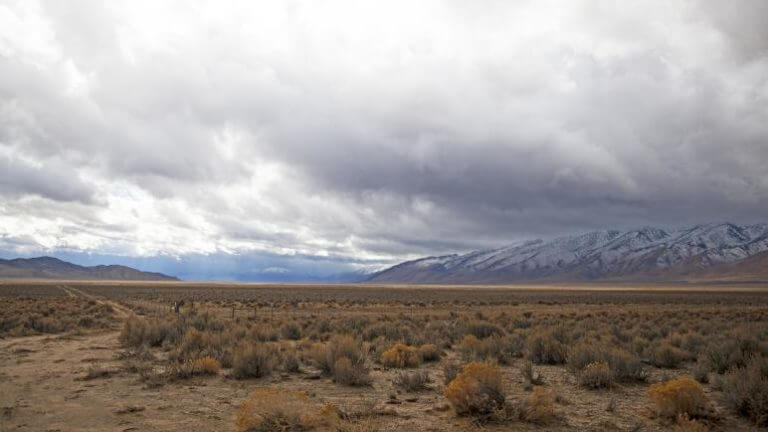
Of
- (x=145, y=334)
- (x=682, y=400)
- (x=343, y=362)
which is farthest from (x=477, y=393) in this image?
(x=145, y=334)

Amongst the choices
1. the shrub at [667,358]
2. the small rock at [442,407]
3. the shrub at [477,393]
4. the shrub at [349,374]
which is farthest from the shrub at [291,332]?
the shrub at [667,358]

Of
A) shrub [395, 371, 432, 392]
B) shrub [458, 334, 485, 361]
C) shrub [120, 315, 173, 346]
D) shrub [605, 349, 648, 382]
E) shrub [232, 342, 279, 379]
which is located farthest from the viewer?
shrub [120, 315, 173, 346]

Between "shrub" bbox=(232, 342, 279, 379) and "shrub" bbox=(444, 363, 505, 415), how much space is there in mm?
5765

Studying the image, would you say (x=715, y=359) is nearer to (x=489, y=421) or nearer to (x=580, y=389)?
(x=580, y=389)

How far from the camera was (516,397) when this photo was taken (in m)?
11.0

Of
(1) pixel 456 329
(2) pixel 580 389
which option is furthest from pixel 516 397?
(1) pixel 456 329

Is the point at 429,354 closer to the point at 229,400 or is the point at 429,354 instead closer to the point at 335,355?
the point at 335,355

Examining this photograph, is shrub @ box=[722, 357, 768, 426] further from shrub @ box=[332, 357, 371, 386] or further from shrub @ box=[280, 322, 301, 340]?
shrub @ box=[280, 322, 301, 340]

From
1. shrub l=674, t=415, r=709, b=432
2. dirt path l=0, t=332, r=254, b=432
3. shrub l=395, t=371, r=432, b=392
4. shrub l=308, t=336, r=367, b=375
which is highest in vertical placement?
shrub l=308, t=336, r=367, b=375

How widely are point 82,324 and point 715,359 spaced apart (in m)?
28.0

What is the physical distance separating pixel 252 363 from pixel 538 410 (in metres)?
7.46

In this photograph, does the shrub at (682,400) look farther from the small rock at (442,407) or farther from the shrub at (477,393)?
the small rock at (442,407)

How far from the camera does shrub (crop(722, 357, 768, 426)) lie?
351 inches

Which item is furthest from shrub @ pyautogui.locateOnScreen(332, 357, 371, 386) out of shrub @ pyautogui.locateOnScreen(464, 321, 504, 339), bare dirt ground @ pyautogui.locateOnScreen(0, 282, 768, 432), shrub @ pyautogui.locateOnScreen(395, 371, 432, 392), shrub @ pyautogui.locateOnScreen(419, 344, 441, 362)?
shrub @ pyautogui.locateOnScreen(464, 321, 504, 339)
